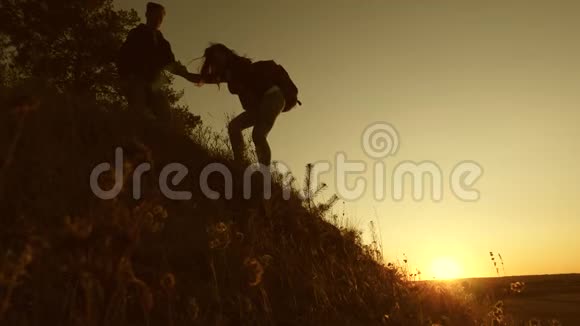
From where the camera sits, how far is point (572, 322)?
12.0 metres

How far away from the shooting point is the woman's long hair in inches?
292

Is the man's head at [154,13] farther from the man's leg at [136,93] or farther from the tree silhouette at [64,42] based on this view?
the tree silhouette at [64,42]

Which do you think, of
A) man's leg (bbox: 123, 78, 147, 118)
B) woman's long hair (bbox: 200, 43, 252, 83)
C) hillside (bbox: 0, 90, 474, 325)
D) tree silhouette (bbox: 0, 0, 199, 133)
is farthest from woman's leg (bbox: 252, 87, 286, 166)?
tree silhouette (bbox: 0, 0, 199, 133)

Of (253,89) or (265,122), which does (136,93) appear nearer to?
(253,89)

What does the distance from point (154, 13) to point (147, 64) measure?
0.75 meters

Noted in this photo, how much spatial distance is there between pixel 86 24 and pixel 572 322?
44.9 feet

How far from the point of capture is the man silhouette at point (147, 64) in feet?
25.6

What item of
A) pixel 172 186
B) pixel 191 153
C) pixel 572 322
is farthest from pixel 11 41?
pixel 572 322

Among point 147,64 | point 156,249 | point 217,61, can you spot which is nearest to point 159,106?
point 147,64

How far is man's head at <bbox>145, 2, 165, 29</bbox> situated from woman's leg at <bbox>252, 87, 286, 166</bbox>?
86.6 inches

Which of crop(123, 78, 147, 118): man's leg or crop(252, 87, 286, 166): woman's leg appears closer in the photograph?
crop(252, 87, 286, 166): woman's leg

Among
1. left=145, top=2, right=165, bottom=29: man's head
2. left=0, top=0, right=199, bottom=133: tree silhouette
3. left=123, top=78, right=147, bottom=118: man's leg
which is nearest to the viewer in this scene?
left=123, top=78, right=147, bottom=118: man's leg

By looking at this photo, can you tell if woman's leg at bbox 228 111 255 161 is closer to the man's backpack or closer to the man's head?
the man's backpack

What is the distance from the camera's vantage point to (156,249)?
4.39 m
